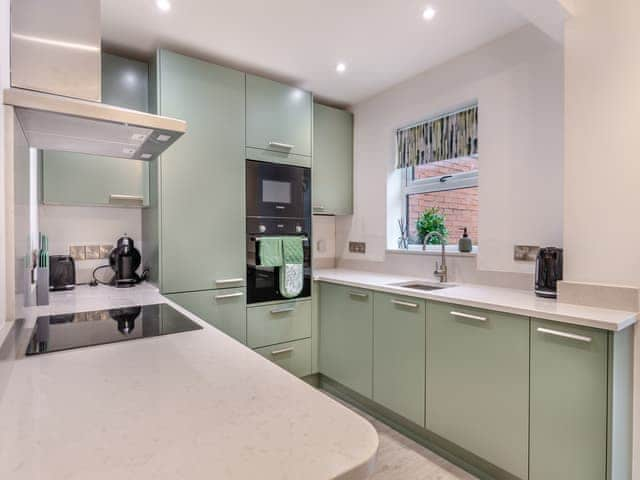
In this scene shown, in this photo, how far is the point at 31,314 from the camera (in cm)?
142

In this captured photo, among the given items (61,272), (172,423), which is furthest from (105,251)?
(172,423)

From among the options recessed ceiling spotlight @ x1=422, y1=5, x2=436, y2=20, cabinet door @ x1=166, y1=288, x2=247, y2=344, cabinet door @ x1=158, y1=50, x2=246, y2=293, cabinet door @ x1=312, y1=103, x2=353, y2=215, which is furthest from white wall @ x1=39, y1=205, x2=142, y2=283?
recessed ceiling spotlight @ x1=422, y1=5, x2=436, y2=20

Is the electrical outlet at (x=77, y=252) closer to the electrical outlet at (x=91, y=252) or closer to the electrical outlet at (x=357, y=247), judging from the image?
the electrical outlet at (x=91, y=252)

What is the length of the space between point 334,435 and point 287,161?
225cm

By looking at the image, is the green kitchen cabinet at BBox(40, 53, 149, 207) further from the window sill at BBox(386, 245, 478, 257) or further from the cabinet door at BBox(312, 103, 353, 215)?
the window sill at BBox(386, 245, 478, 257)

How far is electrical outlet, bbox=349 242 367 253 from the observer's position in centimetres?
312

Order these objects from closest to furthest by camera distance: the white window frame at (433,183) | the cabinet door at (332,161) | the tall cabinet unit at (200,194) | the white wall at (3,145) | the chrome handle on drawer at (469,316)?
the white wall at (3,145), the chrome handle on drawer at (469,316), the tall cabinet unit at (200,194), the white window frame at (433,183), the cabinet door at (332,161)

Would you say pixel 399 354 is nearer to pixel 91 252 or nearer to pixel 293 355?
pixel 293 355

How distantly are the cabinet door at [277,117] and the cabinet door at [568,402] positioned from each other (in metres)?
1.91

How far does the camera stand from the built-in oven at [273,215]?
7.98 feet

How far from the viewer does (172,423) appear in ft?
1.96

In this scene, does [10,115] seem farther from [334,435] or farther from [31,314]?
[334,435]

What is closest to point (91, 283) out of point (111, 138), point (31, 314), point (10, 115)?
point (31, 314)

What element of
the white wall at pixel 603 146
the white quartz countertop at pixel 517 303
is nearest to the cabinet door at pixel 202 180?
the white quartz countertop at pixel 517 303
